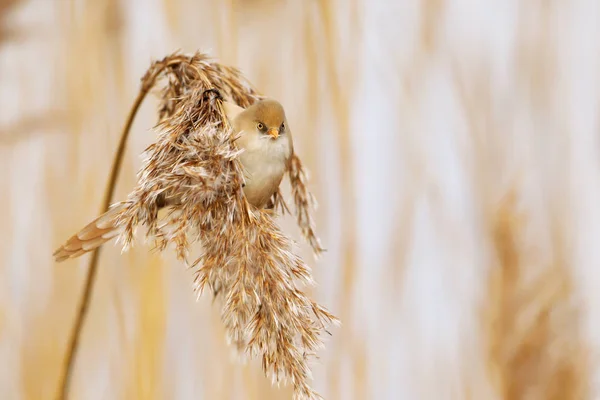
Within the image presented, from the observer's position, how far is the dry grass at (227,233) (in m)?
0.64

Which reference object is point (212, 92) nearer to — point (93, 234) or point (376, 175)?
point (93, 234)

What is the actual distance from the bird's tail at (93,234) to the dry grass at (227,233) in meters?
→ 0.04

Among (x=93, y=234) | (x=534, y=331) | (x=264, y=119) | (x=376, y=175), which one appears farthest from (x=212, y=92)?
(x=534, y=331)

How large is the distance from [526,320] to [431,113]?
541mm

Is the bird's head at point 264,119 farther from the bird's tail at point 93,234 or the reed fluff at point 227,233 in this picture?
the bird's tail at point 93,234

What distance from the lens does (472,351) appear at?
4.46ft

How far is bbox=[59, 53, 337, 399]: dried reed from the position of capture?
25.4 inches

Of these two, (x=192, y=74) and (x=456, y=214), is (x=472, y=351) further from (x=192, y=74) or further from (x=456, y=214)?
(x=192, y=74)

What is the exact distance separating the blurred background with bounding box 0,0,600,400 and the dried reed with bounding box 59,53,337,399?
2.27 feet

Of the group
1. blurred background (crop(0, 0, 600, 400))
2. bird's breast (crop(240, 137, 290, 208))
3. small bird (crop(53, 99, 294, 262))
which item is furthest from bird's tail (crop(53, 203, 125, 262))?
blurred background (crop(0, 0, 600, 400))

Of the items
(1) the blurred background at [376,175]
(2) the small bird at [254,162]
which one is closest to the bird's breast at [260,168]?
(2) the small bird at [254,162]

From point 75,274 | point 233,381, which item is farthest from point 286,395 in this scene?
point 75,274

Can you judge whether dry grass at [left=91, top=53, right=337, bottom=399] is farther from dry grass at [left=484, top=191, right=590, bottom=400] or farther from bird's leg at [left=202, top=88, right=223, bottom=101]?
dry grass at [left=484, top=191, right=590, bottom=400]

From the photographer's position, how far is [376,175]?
4.64ft
